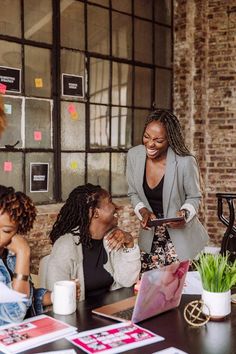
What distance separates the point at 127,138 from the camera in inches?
222

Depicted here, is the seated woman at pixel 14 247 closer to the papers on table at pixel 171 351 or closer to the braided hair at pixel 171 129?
the papers on table at pixel 171 351

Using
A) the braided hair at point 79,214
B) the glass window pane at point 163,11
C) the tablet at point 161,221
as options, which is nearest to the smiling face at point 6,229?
the braided hair at point 79,214

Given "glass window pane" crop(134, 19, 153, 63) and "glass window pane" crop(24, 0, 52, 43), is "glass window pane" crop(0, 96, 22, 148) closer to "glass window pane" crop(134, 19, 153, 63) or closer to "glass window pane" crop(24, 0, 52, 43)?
"glass window pane" crop(24, 0, 52, 43)

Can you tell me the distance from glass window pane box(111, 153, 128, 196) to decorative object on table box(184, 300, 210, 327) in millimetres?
3497

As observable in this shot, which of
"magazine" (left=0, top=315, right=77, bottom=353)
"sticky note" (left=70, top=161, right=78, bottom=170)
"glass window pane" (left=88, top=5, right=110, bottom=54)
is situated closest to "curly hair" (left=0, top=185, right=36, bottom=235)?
"magazine" (left=0, top=315, right=77, bottom=353)

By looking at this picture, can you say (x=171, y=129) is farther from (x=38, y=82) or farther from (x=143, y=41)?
(x=143, y=41)

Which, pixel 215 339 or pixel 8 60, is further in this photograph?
pixel 8 60

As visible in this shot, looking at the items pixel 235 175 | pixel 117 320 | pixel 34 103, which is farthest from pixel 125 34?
pixel 117 320

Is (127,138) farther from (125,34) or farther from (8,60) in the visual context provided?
(8,60)

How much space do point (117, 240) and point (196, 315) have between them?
61 centimetres

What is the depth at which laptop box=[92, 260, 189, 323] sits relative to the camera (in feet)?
6.09

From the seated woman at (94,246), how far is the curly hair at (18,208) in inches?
19.0

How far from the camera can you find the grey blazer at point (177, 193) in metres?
3.04

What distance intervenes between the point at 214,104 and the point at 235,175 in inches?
34.8
